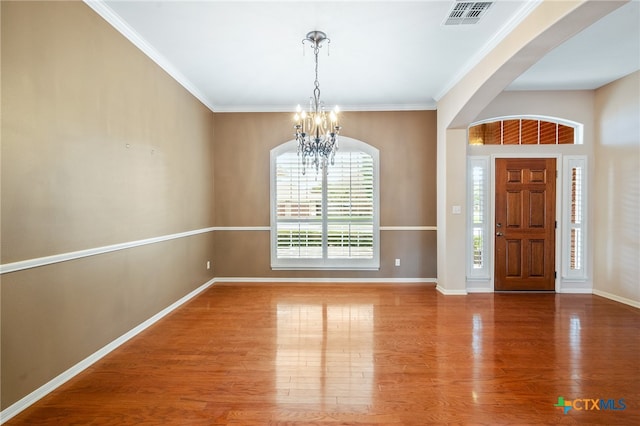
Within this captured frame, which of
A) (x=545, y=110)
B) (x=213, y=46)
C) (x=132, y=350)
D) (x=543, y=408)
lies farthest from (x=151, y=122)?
(x=545, y=110)

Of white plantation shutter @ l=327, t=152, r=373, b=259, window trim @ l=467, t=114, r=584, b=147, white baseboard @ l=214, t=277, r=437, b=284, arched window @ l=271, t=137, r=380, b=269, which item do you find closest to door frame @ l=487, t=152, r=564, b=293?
window trim @ l=467, t=114, r=584, b=147

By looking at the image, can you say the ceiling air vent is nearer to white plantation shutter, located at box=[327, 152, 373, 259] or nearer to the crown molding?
white plantation shutter, located at box=[327, 152, 373, 259]

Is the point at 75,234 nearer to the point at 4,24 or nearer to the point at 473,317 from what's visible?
the point at 4,24

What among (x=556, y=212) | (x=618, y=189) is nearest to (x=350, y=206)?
(x=556, y=212)

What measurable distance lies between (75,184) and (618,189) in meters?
6.49

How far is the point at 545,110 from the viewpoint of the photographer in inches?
191

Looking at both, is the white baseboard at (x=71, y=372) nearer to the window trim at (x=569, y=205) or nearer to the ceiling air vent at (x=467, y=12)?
the ceiling air vent at (x=467, y=12)

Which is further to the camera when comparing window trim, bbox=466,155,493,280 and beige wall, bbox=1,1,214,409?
window trim, bbox=466,155,493,280

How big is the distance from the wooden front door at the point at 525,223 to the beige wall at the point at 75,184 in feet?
15.9

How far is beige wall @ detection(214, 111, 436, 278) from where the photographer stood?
539cm

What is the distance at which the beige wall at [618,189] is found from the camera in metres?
4.23

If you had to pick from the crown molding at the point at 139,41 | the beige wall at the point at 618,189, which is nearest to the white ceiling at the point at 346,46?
the crown molding at the point at 139,41

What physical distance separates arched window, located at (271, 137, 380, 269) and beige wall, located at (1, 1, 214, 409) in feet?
6.43

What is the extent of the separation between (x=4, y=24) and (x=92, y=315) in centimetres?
218
